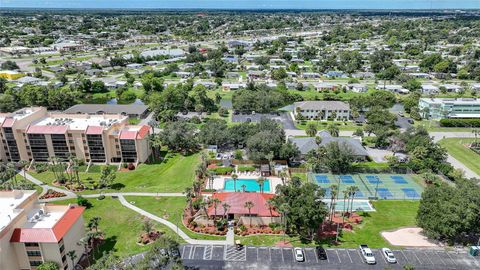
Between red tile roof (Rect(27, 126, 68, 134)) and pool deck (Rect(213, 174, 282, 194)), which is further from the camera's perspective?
red tile roof (Rect(27, 126, 68, 134))

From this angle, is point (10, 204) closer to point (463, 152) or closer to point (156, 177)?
point (156, 177)

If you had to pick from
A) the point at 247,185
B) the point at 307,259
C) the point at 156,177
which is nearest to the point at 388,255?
the point at 307,259

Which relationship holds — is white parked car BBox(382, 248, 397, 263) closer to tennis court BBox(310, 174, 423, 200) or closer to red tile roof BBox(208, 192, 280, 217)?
red tile roof BBox(208, 192, 280, 217)

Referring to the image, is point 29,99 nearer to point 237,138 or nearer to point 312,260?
point 237,138

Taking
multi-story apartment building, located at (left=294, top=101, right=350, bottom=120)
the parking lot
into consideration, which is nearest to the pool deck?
the parking lot

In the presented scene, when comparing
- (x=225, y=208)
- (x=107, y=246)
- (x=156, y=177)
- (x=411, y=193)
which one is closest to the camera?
(x=107, y=246)
